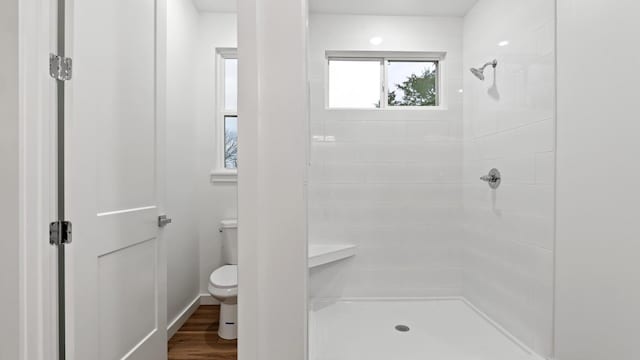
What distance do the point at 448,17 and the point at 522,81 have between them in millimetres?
1008

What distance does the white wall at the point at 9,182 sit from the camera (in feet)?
3.50

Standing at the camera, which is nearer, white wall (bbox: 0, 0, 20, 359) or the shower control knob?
white wall (bbox: 0, 0, 20, 359)

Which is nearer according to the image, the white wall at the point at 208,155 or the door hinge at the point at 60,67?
the door hinge at the point at 60,67

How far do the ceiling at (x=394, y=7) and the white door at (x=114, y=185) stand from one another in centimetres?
119

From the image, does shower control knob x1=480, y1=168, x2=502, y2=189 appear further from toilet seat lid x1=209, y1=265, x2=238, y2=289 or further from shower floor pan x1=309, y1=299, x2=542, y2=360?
toilet seat lid x1=209, y1=265, x2=238, y2=289

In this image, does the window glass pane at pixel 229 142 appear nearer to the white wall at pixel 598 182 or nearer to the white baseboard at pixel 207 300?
the white baseboard at pixel 207 300

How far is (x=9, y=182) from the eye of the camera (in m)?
1.08

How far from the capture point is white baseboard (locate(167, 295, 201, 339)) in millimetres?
2307

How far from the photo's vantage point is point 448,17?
2.51 meters

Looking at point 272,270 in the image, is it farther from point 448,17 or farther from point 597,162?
point 448,17

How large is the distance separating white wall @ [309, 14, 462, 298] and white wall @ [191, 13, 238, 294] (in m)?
0.88

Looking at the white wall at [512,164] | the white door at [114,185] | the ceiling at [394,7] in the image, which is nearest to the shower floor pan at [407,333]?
the white wall at [512,164]

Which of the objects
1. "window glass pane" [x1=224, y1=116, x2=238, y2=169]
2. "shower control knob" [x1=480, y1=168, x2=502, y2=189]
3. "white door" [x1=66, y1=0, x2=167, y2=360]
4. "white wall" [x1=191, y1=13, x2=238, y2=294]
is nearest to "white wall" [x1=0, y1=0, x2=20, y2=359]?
"white door" [x1=66, y1=0, x2=167, y2=360]

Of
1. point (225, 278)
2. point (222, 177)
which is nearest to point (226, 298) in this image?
point (225, 278)
